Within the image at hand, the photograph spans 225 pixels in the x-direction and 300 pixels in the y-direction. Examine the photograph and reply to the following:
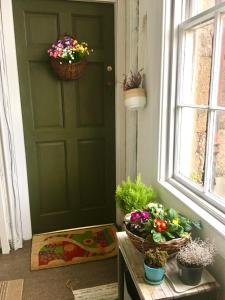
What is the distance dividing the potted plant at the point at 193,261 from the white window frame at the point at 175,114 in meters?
0.17

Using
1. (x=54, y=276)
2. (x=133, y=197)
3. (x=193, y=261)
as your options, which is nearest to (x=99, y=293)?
(x=54, y=276)

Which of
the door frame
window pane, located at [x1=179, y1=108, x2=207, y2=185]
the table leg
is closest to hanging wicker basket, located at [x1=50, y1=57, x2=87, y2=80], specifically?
the door frame

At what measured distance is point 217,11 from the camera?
4.16ft

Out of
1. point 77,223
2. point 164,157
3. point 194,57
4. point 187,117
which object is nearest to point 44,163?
point 77,223

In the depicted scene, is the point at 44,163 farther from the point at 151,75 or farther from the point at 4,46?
the point at 151,75

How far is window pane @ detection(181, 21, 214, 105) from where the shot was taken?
145 centimetres

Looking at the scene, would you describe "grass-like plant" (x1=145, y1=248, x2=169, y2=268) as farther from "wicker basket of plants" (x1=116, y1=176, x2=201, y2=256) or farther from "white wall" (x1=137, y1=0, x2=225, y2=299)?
"white wall" (x1=137, y1=0, x2=225, y2=299)

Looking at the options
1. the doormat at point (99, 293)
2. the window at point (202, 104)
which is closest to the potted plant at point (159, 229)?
Result: the window at point (202, 104)

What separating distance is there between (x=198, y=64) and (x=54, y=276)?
1.79m

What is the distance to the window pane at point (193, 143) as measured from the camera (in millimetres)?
1545

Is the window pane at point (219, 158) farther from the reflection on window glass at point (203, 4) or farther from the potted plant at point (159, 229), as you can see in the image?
the reflection on window glass at point (203, 4)

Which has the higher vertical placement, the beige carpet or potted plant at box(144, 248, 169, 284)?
potted plant at box(144, 248, 169, 284)

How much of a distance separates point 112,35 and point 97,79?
396 millimetres

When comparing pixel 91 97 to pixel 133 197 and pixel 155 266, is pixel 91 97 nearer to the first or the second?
pixel 133 197
